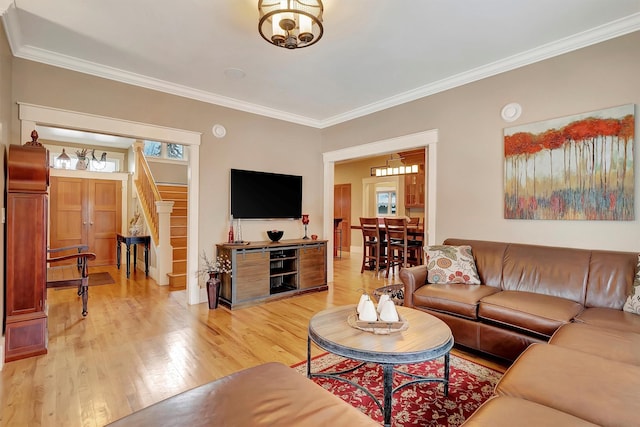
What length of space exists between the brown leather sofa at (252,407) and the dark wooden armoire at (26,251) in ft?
7.65

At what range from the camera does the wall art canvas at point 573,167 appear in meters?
2.59

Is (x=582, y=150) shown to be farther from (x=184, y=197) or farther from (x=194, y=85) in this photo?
(x=184, y=197)

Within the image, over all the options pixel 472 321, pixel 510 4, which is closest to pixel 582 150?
pixel 510 4

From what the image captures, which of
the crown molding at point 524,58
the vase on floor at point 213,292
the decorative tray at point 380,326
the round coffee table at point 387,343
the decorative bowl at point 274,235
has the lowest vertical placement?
the vase on floor at point 213,292

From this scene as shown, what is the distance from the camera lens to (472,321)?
2.56m

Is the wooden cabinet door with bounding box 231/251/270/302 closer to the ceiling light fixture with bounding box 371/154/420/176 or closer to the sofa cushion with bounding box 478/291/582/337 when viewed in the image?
the sofa cushion with bounding box 478/291/582/337

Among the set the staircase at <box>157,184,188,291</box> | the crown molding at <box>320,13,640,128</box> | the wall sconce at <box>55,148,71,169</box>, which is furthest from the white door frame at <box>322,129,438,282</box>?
the wall sconce at <box>55,148,71,169</box>

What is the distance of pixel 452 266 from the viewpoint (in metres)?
3.06

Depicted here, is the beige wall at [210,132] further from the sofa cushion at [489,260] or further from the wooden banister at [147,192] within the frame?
the sofa cushion at [489,260]

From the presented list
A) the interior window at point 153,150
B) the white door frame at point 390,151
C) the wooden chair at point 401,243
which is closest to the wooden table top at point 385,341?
the white door frame at point 390,151

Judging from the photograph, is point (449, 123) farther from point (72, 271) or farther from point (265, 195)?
point (72, 271)

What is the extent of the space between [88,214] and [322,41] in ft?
21.8

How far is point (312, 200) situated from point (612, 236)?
371 cm

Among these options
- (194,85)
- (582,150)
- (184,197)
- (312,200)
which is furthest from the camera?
(184,197)
